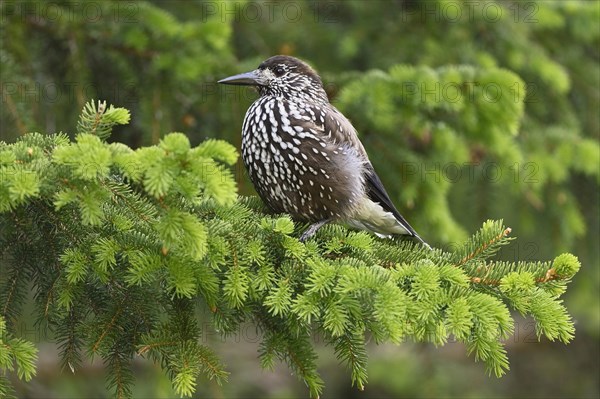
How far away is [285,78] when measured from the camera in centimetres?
420

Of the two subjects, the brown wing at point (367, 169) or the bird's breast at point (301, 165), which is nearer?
the bird's breast at point (301, 165)

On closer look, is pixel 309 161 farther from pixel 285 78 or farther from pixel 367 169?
pixel 285 78

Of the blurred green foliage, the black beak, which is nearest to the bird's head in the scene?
the black beak

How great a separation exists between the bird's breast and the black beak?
251 millimetres

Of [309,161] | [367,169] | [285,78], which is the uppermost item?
[285,78]

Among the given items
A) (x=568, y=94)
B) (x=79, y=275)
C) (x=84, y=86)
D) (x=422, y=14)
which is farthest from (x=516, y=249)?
(x=79, y=275)

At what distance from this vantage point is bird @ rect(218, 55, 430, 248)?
3713 mm

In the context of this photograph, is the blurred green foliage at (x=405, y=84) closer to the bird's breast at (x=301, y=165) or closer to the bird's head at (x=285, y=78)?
the bird's head at (x=285, y=78)

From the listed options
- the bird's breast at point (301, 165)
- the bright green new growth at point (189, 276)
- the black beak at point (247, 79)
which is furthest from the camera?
the black beak at point (247, 79)

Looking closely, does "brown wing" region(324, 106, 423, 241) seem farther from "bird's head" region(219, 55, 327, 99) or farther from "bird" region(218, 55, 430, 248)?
"bird's head" region(219, 55, 327, 99)

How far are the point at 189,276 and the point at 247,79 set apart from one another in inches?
75.7

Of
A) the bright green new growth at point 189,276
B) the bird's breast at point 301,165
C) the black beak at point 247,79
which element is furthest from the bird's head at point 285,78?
the bright green new growth at point 189,276

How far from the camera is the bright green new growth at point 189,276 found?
7.09ft

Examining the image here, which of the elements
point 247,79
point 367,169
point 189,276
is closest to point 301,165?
point 367,169
